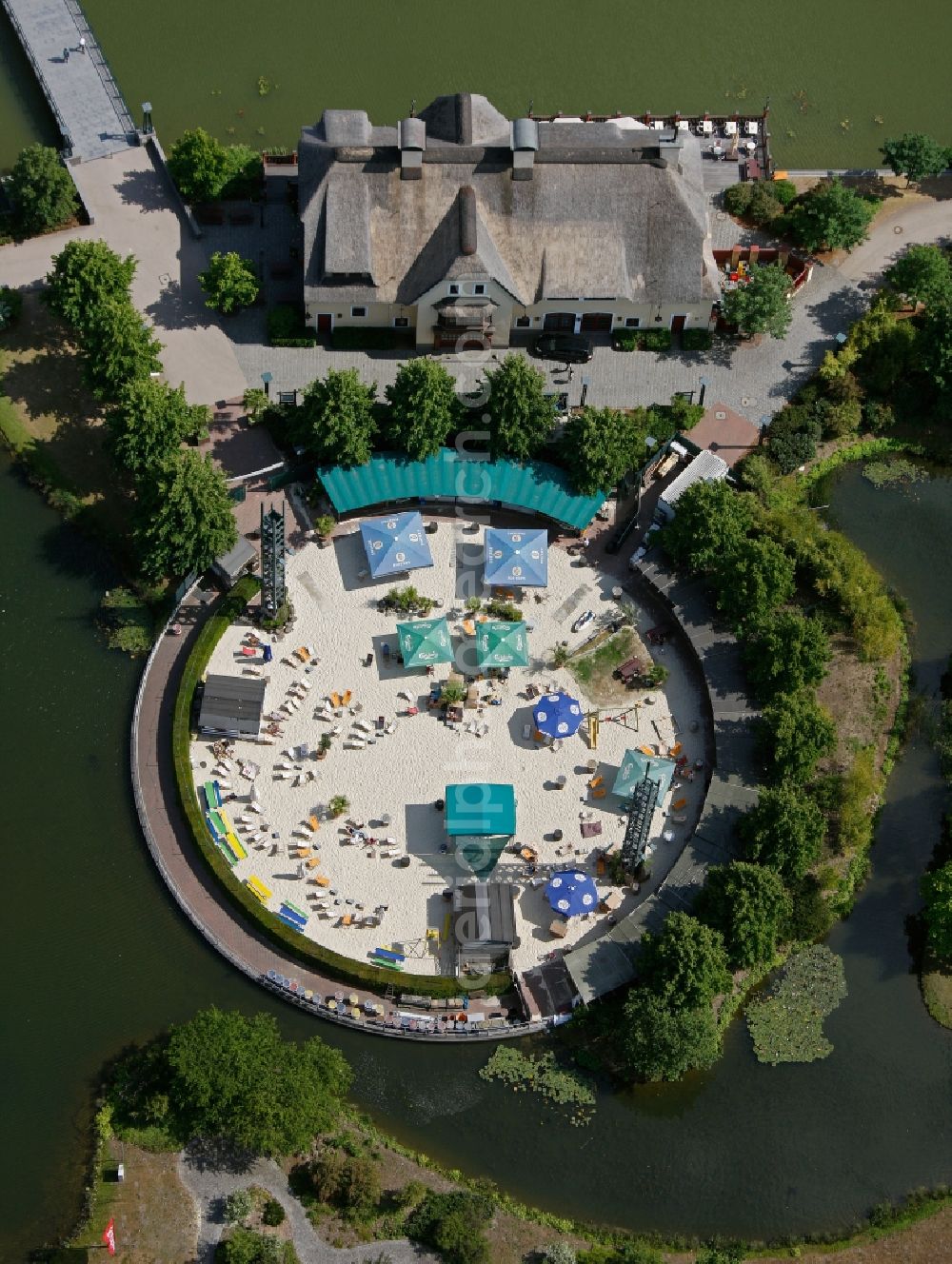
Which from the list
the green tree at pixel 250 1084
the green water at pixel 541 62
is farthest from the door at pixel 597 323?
the green tree at pixel 250 1084

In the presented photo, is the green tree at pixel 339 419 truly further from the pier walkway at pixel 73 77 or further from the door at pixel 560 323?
the pier walkway at pixel 73 77

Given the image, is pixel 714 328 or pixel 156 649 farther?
pixel 714 328

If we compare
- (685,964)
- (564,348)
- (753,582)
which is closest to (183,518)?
(564,348)

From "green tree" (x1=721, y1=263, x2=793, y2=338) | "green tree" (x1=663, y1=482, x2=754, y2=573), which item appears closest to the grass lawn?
"green tree" (x1=663, y1=482, x2=754, y2=573)

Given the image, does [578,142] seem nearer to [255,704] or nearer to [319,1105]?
[255,704]

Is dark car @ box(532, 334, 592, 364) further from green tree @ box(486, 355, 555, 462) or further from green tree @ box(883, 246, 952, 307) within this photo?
green tree @ box(883, 246, 952, 307)

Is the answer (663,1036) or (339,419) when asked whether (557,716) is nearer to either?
(663,1036)

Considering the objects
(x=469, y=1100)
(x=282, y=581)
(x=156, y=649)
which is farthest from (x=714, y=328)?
(x=469, y=1100)
